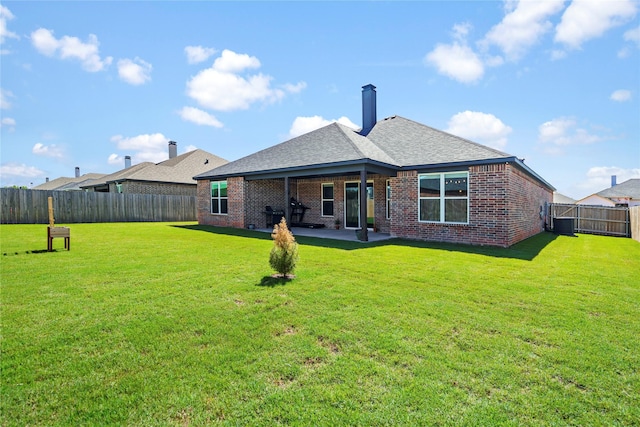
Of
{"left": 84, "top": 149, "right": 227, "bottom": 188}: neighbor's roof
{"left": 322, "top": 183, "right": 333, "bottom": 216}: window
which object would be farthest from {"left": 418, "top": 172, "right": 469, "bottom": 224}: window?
{"left": 84, "top": 149, "right": 227, "bottom": 188}: neighbor's roof

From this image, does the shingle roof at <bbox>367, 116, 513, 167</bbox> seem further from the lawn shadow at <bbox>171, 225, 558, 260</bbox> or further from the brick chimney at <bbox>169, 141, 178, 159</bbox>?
the brick chimney at <bbox>169, 141, 178, 159</bbox>

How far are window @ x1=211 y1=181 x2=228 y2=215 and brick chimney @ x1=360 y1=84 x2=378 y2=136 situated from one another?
7.98m

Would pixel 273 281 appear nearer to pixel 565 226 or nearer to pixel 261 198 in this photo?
pixel 261 198

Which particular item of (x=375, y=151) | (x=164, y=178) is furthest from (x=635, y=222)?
(x=164, y=178)

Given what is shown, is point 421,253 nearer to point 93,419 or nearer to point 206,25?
point 93,419

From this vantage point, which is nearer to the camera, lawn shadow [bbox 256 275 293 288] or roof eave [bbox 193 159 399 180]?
lawn shadow [bbox 256 275 293 288]

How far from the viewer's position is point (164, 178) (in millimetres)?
24172

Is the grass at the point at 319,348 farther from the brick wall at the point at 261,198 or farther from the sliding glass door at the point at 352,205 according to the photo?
the brick wall at the point at 261,198

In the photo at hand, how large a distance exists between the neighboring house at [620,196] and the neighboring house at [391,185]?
31011 millimetres

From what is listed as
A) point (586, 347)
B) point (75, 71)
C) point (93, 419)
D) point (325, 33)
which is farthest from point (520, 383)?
point (75, 71)

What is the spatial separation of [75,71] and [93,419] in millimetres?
12984

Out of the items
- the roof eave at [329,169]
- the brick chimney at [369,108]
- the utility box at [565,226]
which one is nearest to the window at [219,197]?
the roof eave at [329,169]

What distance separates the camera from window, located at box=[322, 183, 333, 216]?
15.4 metres

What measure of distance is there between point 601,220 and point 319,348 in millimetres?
17950
